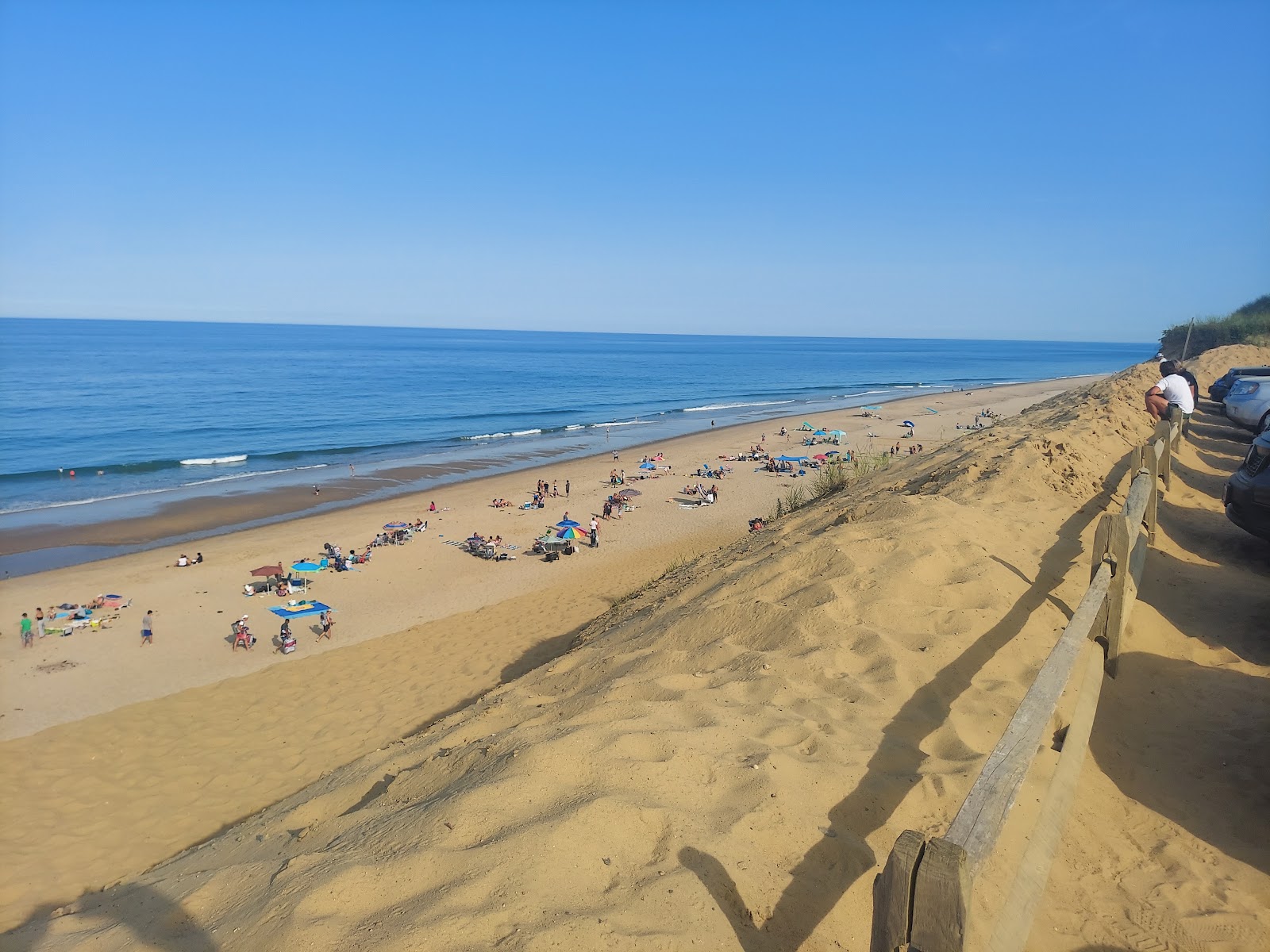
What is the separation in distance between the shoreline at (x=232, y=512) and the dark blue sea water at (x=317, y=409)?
107cm

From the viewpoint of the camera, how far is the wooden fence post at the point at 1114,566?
4.74 m

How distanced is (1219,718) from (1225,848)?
1387 mm

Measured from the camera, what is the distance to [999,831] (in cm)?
235

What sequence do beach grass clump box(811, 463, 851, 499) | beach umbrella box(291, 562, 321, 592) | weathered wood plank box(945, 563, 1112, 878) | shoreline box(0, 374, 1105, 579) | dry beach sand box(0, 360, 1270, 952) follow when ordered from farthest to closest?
shoreline box(0, 374, 1105, 579)
beach umbrella box(291, 562, 321, 592)
beach grass clump box(811, 463, 851, 499)
dry beach sand box(0, 360, 1270, 952)
weathered wood plank box(945, 563, 1112, 878)

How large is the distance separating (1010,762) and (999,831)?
37 centimetres

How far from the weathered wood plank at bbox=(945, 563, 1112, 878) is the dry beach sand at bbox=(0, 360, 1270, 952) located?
0.68 metres

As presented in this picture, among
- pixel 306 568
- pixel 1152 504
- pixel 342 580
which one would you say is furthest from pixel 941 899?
pixel 342 580

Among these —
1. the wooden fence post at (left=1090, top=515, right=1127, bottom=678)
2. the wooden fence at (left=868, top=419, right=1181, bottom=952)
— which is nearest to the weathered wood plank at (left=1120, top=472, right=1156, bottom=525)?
the wooden fence post at (left=1090, top=515, right=1127, bottom=678)

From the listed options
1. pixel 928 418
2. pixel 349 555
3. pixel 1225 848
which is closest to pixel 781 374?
pixel 928 418

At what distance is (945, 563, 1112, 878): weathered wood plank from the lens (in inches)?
89.4

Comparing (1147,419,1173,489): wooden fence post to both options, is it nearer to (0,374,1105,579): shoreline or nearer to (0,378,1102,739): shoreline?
(0,378,1102,739): shoreline

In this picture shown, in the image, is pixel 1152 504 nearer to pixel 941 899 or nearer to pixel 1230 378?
pixel 941 899

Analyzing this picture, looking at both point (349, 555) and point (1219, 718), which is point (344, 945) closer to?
point (1219, 718)

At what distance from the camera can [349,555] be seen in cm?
1884
